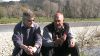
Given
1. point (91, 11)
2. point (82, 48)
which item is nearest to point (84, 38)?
point (82, 48)

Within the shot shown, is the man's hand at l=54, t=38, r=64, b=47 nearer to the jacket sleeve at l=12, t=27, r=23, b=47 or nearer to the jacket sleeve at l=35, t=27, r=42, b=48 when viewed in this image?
the jacket sleeve at l=35, t=27, r=42, b=48

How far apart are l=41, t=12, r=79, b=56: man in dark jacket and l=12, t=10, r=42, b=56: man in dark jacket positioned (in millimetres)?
197

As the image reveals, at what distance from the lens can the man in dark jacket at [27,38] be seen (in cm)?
692

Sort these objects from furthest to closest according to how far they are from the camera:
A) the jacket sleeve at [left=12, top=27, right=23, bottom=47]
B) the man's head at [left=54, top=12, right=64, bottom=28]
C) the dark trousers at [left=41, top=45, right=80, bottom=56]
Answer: the dark trousers at [left=41, top=45, right=80, bottom=56], the man's head at [left=54, top=12, right=64, bottom=28], the jacket sleeve at [left=12, top=27, right=23, bottom=47]

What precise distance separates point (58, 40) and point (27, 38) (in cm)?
59

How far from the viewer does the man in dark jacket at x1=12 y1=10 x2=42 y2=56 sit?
22.7 ft

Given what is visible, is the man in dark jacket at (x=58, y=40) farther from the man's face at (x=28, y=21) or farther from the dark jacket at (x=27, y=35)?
the man's face at (x=28, y=21)

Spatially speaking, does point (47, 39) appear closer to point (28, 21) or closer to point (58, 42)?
point (58, 42)

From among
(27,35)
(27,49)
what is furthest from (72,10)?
(27,49)

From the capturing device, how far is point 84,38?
1082 centimetres

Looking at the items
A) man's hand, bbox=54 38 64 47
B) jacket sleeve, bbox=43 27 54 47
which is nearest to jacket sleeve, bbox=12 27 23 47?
jacket sleeve, bbox=43 27 54 47

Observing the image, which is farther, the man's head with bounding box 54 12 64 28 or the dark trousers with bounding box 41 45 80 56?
the dark trousers with bounding box 41 45 80 56

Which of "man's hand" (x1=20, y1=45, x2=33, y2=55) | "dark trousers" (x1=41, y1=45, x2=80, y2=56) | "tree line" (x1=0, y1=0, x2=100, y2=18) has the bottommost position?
"tree line" (x1=0, y1=0, x2=100, y2=18)

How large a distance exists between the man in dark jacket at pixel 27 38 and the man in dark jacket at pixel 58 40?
197 mm
